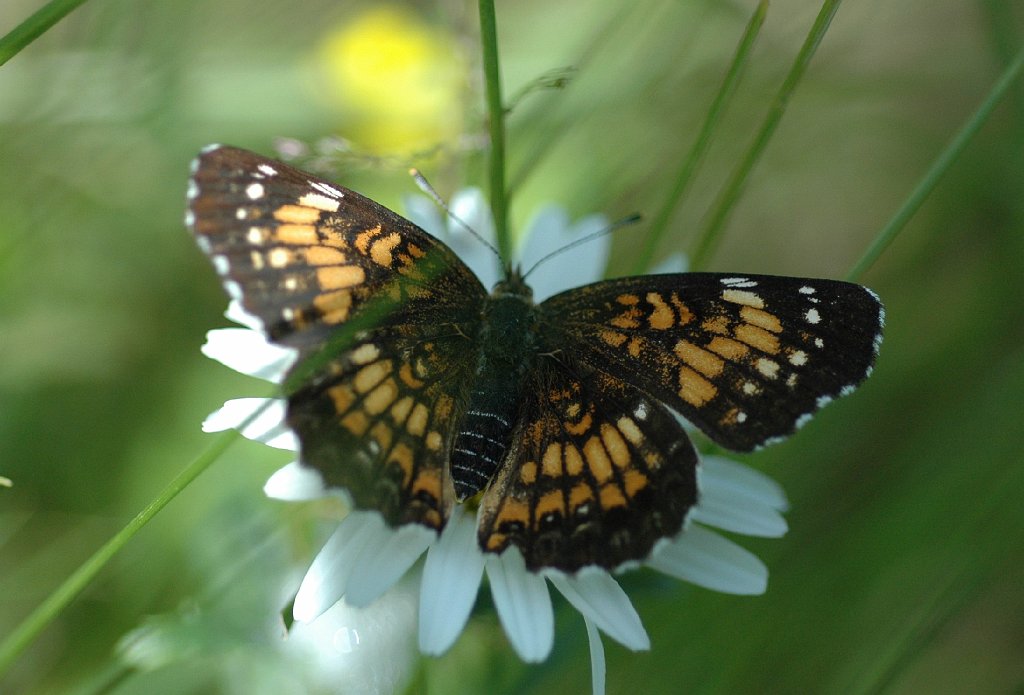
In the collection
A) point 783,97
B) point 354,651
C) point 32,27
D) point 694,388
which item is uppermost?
point 783,97

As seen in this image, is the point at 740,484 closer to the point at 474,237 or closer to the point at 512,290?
the point at 512,290

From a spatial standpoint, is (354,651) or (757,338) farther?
(354,651)

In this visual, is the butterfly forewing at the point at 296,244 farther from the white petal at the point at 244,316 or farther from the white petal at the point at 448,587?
the white petal at the point at 448,587

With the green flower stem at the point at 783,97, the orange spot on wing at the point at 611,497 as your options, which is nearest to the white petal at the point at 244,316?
the orange spot on wing at the point at 611,497

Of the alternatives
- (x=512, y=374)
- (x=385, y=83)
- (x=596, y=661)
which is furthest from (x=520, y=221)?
(x=596, y=661)

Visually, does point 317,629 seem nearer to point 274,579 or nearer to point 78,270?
point 274,579

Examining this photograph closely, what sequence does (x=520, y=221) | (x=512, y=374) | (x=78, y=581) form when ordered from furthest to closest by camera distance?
(x=520, y=221) → (x=512, y=374) → (x=78, y=581)
